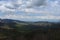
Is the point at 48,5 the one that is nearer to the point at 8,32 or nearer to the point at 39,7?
the point at 39,7

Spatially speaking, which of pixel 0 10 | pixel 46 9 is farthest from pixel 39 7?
pixel 0 10

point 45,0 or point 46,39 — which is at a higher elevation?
point 45,0

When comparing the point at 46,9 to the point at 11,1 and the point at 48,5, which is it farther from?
the point at 11,1

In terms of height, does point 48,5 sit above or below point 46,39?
above

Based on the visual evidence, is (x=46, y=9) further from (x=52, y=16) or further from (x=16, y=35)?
(x=16, y=35)

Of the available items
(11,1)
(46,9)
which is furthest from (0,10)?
(46,9)

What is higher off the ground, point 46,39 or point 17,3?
point 17,3

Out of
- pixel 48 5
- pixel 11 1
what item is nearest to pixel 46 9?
pixel 48 5
